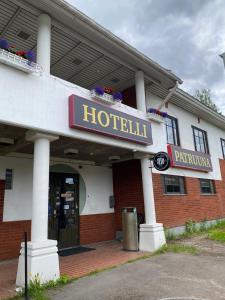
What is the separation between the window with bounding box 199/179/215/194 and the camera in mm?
13337

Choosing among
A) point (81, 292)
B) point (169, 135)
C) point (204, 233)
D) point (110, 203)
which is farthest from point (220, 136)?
point (81, 292)

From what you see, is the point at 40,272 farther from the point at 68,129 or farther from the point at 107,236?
the point at 107,236

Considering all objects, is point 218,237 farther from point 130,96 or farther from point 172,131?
point 130,96

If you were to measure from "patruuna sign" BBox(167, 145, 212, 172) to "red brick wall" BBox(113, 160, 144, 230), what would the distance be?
1601mm

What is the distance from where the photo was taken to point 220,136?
1659 centimetres

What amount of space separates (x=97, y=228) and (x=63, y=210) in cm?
170

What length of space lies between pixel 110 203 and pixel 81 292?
584 centimetres

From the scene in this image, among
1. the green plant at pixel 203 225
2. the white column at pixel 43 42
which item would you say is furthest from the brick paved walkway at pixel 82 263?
the green plant at pixel 203 225

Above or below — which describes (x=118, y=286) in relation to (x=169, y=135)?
below

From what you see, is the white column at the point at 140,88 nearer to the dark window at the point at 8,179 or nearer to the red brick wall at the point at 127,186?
the red brick wall at the point at 127,186

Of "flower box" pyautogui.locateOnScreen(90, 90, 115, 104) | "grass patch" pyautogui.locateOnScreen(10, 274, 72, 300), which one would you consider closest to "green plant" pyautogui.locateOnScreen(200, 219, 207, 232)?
"flower box" pyautogui.locateOnScreen(90, 90, 115, 104)

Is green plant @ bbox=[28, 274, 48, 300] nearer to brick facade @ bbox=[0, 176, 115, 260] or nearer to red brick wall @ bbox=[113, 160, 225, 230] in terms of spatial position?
brick facade @ bbox=[0, 176, 115, 260]

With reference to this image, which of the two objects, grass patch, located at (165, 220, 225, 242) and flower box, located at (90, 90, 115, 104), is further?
grass patch, located at (165, 220, 225, 242)

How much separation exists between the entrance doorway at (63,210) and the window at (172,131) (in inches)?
194
